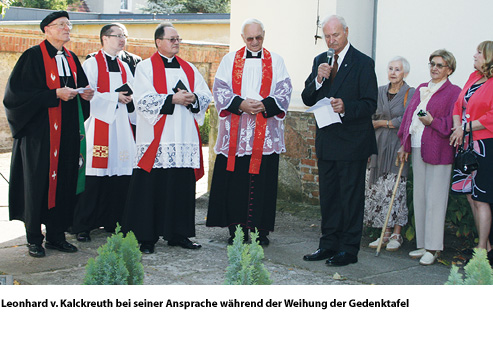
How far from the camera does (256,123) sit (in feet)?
22.0

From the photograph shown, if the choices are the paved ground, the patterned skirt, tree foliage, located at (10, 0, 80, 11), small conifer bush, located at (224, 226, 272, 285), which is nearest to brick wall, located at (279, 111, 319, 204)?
the paved ground

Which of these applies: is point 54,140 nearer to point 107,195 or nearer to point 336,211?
point 107,195

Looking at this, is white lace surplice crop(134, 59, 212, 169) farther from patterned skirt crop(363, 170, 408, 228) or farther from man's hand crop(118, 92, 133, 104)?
patterned skirt crop(363, 170, 408, 228)

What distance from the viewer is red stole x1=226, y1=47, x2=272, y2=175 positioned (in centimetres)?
670

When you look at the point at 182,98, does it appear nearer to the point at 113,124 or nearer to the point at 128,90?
the point at 128,90

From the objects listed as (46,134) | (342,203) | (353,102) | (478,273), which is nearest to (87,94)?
(46,134)

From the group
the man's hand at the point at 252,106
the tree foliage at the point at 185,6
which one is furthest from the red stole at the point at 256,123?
the tree foliage at the point at 185,6

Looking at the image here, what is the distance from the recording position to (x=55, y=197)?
6.35 metres

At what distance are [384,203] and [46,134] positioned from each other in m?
3.39

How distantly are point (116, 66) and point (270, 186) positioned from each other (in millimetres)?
2113

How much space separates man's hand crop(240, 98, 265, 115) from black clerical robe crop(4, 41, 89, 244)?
1.68 meters

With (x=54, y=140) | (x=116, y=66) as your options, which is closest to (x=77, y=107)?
(x=54, y=140)

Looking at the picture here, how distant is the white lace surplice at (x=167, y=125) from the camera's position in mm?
6402

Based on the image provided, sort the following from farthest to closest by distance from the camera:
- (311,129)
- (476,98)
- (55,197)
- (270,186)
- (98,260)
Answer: (311,129) < (270,186) < (55,197) < (476,98) < (98,260)
